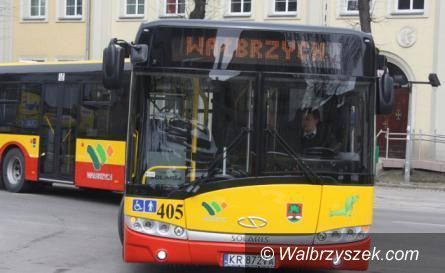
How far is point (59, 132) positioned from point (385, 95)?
8.91 m

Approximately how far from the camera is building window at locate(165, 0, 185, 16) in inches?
1161

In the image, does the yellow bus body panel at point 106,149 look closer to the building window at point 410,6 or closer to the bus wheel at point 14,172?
the bus wheel at point 14,172

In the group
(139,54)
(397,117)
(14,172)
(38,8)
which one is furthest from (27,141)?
(38,8)

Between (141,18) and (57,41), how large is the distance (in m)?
4.42

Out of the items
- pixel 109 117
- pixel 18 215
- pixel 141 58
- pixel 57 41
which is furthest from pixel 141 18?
pixel 141 58

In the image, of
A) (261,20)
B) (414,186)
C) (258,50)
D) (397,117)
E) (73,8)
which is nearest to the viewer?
(258,50)

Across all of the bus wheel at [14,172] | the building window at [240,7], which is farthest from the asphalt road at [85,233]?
the building window at [240,7]

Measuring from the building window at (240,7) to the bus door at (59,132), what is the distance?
15.5 m

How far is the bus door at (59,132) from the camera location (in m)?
13.7

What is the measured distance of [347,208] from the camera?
20.8 feet

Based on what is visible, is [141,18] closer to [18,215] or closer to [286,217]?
[18,215]

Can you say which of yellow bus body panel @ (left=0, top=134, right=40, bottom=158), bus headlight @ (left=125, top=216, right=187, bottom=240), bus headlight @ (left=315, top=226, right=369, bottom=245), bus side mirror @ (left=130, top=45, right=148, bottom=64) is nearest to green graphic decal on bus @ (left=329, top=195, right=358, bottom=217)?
bus headlight @ (left=315, top=226, right=369, bottom=245)

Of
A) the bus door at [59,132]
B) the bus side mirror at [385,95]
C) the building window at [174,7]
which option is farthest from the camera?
the building window at [174,7]

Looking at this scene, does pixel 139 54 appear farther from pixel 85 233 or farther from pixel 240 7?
pixel 240 7
